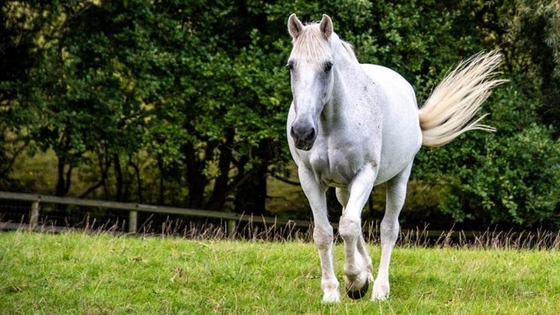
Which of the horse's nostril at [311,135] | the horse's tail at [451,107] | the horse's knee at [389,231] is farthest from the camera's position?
the horse's tail at [451,107]

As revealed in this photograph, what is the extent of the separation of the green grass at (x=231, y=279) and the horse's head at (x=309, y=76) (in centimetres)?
143

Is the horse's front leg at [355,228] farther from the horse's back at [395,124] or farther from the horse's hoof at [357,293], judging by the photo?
the horse's back at [395,124]

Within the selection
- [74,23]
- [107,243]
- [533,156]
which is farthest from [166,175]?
[107,243]

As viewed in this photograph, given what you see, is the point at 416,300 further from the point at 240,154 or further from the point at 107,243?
the point at 240,154

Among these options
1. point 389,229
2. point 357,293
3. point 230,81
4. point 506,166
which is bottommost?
point 357,293

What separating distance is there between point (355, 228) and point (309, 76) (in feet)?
4.26

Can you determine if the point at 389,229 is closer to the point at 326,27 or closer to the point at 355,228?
the point at 355,228

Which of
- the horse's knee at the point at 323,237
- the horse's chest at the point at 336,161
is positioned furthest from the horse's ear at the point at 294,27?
the horse's knee at the point at 323,237

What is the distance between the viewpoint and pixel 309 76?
6.19 m

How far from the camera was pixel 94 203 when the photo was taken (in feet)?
51.5

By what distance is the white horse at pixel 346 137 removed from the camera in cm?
623

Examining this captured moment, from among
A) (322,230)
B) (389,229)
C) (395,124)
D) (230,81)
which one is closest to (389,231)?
(389,229)

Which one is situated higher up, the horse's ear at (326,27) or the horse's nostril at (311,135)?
the horse's ear at (326,27)

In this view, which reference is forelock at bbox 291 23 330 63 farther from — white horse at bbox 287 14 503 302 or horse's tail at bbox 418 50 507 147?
horse's tail at bbox 418 50 507 147
